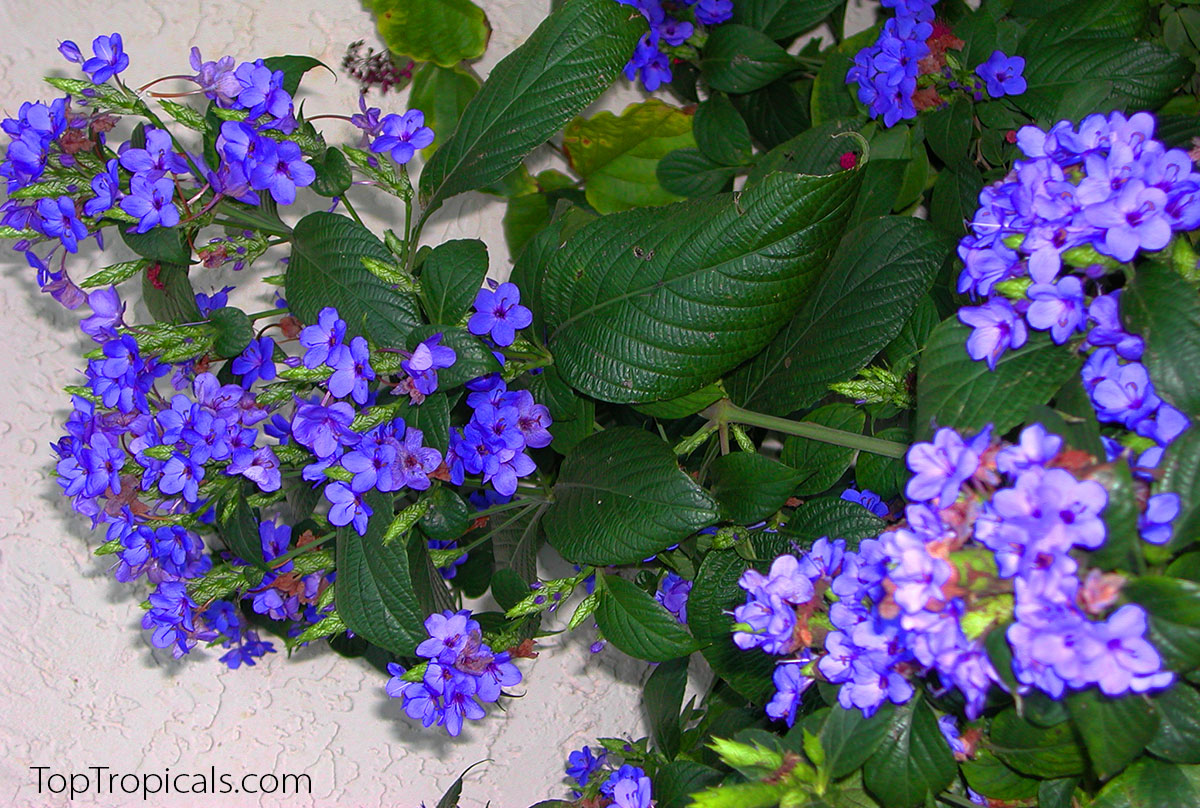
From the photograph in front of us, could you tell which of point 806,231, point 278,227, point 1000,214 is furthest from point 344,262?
point 1000,214

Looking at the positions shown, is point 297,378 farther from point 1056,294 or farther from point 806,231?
point 1056,294

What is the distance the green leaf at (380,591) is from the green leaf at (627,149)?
63 cm

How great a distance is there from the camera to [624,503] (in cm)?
83

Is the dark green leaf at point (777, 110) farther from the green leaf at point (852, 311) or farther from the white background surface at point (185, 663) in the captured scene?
the green leaf at point (852, 311)

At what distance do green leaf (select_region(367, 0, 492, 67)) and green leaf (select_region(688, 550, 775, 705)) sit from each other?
28.8 inches

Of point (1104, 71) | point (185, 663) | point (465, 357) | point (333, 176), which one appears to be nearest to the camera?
point (465, 357)

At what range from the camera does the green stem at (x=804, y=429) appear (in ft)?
2.68

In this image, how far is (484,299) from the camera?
795 mm

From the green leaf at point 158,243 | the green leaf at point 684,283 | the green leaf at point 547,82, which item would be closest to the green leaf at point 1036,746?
the green leaf at point 684,283

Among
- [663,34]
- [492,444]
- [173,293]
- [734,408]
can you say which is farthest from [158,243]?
[663,34]

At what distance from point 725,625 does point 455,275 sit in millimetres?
383

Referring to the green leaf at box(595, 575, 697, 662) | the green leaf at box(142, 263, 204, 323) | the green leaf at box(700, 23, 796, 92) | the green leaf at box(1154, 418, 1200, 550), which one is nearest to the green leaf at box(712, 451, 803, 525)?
the green leaf at box(595, 575, 697, 662)

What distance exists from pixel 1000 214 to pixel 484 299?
1.29 ft

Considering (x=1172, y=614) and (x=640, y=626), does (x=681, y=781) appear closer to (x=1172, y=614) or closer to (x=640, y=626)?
(x=640, y=626)
